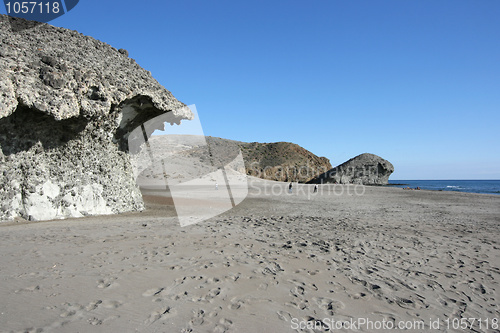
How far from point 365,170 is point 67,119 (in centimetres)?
5310

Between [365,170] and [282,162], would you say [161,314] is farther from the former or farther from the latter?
[282,162]

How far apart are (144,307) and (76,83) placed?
8801 millimetres

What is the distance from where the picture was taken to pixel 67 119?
9.91 m

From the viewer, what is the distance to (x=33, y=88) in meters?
8.73

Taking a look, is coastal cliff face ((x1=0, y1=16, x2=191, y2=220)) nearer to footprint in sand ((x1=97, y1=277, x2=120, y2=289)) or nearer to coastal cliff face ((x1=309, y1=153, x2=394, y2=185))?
footprint in sand ((x1=97, y1=277, x2=120, y2=289))

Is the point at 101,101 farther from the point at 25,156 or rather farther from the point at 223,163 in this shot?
the point at 223,163

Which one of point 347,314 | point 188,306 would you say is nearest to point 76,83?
point 188,306

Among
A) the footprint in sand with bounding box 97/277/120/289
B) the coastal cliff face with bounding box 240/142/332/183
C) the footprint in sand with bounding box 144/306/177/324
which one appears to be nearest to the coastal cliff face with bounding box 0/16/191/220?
the footprint in sand with bounding box 97/277/120/289

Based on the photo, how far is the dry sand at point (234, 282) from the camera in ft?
11.6

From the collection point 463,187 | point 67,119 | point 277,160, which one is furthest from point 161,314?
point 463,187

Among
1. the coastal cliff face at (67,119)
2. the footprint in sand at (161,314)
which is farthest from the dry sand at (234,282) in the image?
the coastal cliff face at (67,119)

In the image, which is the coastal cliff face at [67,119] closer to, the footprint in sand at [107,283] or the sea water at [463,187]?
the footprint in sand at [107,283]

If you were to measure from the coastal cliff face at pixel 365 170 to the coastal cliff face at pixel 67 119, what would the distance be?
148ft

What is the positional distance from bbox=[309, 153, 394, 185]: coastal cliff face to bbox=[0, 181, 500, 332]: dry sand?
46.8m
